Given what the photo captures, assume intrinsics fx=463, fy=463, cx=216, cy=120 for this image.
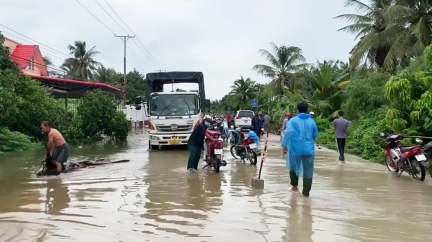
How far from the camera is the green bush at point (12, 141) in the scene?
17.9 m

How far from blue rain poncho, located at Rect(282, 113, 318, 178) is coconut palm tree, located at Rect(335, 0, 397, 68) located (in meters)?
18.9

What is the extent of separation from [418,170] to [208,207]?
18.1 ft

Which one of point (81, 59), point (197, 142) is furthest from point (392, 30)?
point (81, 59)

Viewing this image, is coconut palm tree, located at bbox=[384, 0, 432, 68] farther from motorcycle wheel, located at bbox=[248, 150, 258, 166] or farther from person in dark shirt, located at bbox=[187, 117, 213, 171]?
person in dark shirt, located at bbox=[187, 117, 213, 171]

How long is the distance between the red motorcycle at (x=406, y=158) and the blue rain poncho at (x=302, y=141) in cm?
325

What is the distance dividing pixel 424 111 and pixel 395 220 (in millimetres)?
8530

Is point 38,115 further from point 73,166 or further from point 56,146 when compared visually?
point 56,146

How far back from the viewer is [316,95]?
2970cm

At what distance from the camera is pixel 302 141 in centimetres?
809

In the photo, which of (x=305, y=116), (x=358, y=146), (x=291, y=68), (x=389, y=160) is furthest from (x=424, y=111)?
(x=291, y=68)

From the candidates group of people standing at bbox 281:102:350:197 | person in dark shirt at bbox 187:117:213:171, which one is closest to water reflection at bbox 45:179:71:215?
person in dark shirt at bbox 187:117:213:171

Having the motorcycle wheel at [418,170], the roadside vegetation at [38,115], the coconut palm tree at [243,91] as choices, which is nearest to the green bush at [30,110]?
the roadside vegetation at [38,115]

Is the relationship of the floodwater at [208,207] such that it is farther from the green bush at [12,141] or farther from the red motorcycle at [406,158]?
the green bush at [12,141]

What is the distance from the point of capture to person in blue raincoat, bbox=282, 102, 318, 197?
810cm
